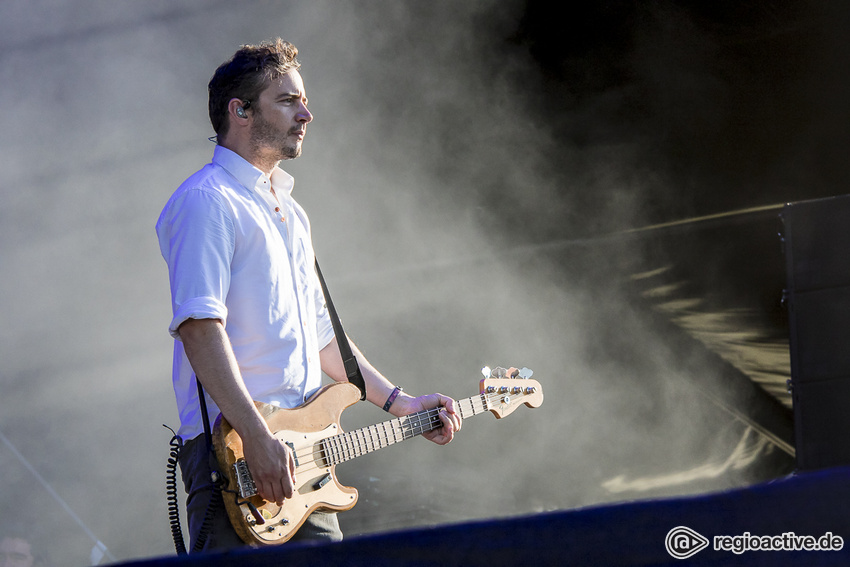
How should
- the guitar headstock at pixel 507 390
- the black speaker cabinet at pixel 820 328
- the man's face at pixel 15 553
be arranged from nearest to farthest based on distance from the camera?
the guitar headstock at pixel 507 390, the black speaker cabinet at pixel 820 328, the man's face at pixel 15 553

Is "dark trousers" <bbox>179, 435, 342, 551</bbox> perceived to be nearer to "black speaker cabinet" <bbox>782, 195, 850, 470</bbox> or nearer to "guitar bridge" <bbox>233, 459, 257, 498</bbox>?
"guitar bridge" <bbox>233, 459, 257, 498</bbox>

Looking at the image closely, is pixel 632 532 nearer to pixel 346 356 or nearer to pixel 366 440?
pixel 366 440

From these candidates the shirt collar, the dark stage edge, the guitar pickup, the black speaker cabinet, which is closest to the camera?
the dark stage edge

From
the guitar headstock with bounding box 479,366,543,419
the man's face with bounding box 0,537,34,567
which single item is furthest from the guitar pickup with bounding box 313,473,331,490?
the man's face with bounding box 0,537,34,567

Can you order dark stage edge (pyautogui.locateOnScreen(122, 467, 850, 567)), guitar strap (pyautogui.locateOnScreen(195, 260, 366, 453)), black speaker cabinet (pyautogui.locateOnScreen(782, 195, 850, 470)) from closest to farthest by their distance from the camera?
dark stage edge (pyautogui.locateOnScreen(122, 467, 850, 567))
guitar strap (pyautogui.locateOnScreen(195, 260, 366, 453))
black speaker cabinet (pyautogui.locateOnScreen(782, 195, 850, 470))

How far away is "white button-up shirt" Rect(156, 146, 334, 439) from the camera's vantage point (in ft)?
5.43

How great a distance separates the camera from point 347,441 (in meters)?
1.88

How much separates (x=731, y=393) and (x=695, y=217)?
3.60 feet

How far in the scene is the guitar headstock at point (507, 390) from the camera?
2.38 metres

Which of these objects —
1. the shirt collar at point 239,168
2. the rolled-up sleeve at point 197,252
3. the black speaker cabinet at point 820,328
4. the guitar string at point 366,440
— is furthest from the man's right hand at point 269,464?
the black speaker cabinet at point 820,328

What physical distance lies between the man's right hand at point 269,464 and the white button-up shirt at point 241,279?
17cm

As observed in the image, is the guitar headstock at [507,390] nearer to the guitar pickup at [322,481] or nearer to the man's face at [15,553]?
the guitar pickup at [322,481]

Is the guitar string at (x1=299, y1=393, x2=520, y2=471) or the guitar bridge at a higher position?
the guitar bridge

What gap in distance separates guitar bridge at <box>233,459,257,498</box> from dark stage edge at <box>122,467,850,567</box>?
89cm
